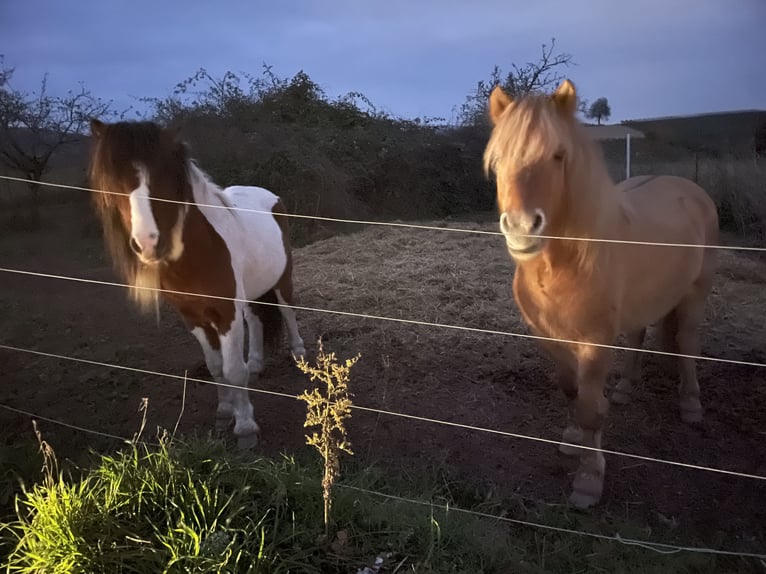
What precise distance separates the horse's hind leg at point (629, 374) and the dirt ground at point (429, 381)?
3.2 inches

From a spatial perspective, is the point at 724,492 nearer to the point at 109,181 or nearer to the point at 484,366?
the point at 484,366

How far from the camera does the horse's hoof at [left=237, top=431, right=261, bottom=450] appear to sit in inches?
121

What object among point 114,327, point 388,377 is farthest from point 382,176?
point 388,377

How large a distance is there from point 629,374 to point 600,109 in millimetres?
1784

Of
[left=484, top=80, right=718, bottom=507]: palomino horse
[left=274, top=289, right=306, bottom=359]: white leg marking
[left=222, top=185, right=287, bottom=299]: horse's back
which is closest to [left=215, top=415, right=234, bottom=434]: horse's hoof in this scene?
[left=222, top=185, right=287, bottom=299]: horse's back

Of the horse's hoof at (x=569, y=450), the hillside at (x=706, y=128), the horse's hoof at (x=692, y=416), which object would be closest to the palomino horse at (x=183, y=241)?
the horse's hoof at (x=569, y=450)

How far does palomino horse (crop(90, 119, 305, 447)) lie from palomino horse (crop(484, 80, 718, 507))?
1.50m

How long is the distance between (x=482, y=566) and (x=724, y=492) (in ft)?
4.99

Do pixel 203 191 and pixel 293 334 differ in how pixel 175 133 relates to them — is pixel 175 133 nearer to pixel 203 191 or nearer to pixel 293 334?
pixel 203 191

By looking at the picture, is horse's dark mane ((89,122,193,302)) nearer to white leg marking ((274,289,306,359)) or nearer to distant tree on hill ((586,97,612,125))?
white leg marking ((274,289,306,359))

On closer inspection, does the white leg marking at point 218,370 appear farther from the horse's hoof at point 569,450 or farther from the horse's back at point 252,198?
the horse's hoof at point 569,450

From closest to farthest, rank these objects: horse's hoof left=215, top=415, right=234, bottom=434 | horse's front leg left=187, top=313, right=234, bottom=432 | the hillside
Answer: horse's front leg left=187, top=313, right=234, bottom=432
horse's hoof left=215, top=415, right=234, bottom=434
the hillside

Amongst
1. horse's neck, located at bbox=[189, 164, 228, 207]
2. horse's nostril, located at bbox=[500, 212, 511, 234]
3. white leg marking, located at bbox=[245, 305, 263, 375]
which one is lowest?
white leg marking, located at bbox=[245, 305, 263, 375]

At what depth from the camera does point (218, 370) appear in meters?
3.31
